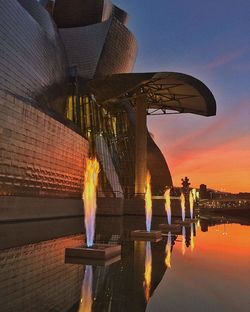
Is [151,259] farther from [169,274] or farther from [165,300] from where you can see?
[165,300]

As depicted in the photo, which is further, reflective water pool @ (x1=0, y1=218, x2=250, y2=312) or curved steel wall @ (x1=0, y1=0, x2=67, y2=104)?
curved steel wall @ (x1=0, y1=0, x2=67, y2=104)

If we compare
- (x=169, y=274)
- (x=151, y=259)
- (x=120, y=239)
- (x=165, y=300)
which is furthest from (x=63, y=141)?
(x=165, y=300)

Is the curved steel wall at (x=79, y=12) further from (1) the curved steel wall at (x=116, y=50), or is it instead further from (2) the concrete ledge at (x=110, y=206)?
(2) the concrete ledge at (x=110, y=206)

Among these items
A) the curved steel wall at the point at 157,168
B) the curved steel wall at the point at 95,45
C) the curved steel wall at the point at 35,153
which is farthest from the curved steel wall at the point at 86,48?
the curved steel wall at the point at 35,153

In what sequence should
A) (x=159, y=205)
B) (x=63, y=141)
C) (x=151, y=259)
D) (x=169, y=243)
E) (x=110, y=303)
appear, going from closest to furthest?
(x=110, y=303), (x=151, y=259), (x=169, y=243), (x=63, y=141), (x=159, y=205)

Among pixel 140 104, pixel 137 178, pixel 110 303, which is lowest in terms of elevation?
pixel 110 303

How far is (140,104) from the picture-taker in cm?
4212

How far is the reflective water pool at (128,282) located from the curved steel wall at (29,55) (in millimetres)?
20464

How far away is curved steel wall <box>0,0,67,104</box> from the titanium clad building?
0.09m

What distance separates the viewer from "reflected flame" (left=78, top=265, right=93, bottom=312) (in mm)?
5963

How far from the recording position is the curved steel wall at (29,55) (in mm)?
29648

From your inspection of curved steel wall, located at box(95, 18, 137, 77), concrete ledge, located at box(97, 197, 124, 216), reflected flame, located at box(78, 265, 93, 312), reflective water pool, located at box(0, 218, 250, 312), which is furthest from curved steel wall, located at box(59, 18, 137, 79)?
reflected flame, located at box(78, 265, 93, 312)

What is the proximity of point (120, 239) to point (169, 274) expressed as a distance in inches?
304

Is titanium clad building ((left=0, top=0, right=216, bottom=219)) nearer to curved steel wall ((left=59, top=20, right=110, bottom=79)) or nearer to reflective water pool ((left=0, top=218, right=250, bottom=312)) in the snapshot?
curved steel wall ((left=59, top=20, right=110, bottom=79))
